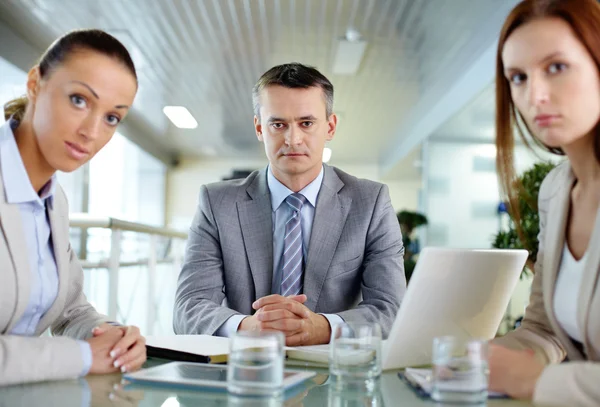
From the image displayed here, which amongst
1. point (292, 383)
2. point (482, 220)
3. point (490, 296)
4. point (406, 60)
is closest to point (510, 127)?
point (490, 296)

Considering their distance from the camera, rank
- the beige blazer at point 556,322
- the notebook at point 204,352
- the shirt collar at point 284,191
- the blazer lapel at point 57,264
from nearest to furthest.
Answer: the beige blazer at point 556,322 → the notebook at point 204,352 → the blazer lapel at point 57,264 → the shirt collar at point 284,191

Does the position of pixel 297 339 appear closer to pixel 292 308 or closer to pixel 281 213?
pixel 292 308

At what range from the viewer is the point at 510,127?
4.25ft

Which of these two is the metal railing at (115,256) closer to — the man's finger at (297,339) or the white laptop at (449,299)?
the man's finger at (297,339)

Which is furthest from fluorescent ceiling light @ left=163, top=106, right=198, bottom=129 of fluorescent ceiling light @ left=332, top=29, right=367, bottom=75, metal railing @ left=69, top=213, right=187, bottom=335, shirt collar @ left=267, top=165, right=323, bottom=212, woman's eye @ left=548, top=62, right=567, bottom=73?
woman's eye @ left=548, top=62, right=567, bottom=73

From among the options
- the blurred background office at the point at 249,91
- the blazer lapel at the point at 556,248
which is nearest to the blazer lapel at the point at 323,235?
the blazer lapel at the point at 556,248

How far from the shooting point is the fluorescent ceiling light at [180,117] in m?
9.12

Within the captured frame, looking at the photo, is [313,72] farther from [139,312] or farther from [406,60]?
[406,60]

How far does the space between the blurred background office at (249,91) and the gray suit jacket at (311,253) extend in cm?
87

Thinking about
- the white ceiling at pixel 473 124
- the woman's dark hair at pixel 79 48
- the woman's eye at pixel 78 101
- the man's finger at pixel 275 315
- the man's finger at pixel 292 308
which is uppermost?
the white ceiling at pixel 473 124

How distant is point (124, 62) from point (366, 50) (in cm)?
514

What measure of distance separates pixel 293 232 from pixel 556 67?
3.73 feet

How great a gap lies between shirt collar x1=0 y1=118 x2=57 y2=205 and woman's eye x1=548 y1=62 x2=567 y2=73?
109cm

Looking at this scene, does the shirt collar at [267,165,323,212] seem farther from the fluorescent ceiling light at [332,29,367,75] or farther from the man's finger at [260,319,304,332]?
the fluorescent ceiling light at [332,29,367,75]
